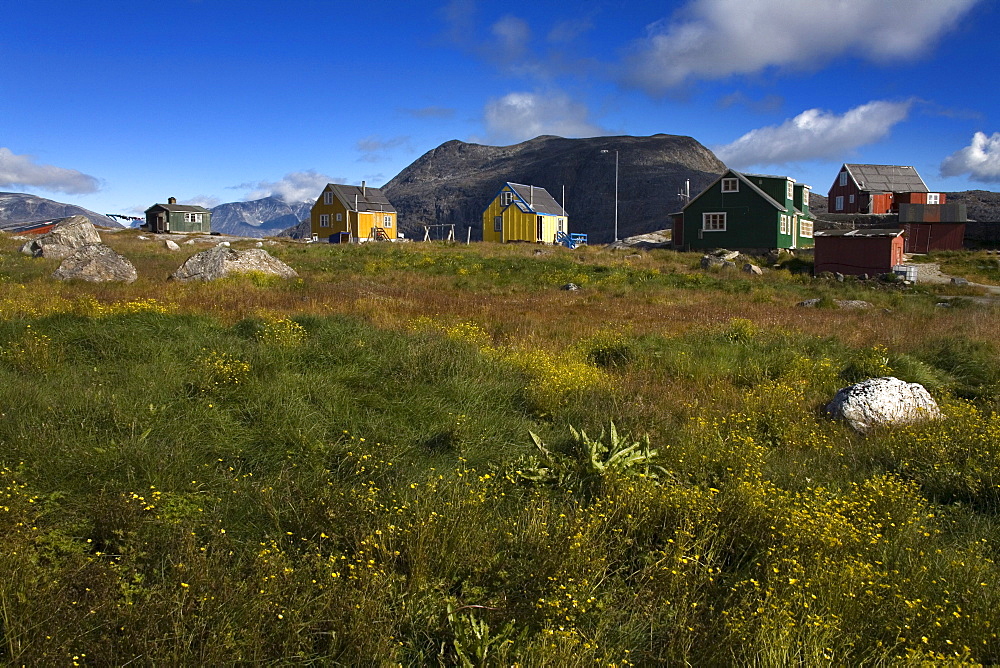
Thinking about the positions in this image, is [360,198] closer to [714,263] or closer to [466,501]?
[714,263]

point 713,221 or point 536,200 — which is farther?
point 536,200

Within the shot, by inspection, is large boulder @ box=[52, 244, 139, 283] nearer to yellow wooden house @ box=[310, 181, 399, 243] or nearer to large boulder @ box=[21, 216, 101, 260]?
large boulder @ box=[21, 216, 101, 260]

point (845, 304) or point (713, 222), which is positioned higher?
point (713, 222)

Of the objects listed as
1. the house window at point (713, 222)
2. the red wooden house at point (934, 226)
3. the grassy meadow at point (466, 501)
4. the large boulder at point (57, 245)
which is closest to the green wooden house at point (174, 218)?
the large boulder at point (57, 245)

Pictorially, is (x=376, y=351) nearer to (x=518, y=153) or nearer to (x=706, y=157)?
(x=706, y=157)

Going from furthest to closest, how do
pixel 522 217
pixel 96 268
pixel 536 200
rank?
1. pixel 536 200
2. pixel 522 217
3. pixel 96 268

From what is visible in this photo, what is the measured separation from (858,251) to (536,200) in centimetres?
3249

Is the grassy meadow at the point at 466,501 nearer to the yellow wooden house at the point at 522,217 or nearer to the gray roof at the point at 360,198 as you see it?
the yellow wooden house at the point at 522,217

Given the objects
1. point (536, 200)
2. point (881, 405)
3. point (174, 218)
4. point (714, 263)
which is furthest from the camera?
point (174, 218)

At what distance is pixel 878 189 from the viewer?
61.6m

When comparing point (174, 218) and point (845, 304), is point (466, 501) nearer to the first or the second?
point (845, 304)

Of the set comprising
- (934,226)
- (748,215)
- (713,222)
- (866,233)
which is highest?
(748,215)

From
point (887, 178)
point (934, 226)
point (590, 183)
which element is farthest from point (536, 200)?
point (590, 183)

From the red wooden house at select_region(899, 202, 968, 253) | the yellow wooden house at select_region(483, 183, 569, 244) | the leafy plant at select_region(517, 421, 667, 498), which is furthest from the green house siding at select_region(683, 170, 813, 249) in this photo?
the leafy plant at select_region(517, 421, 667, 498)
